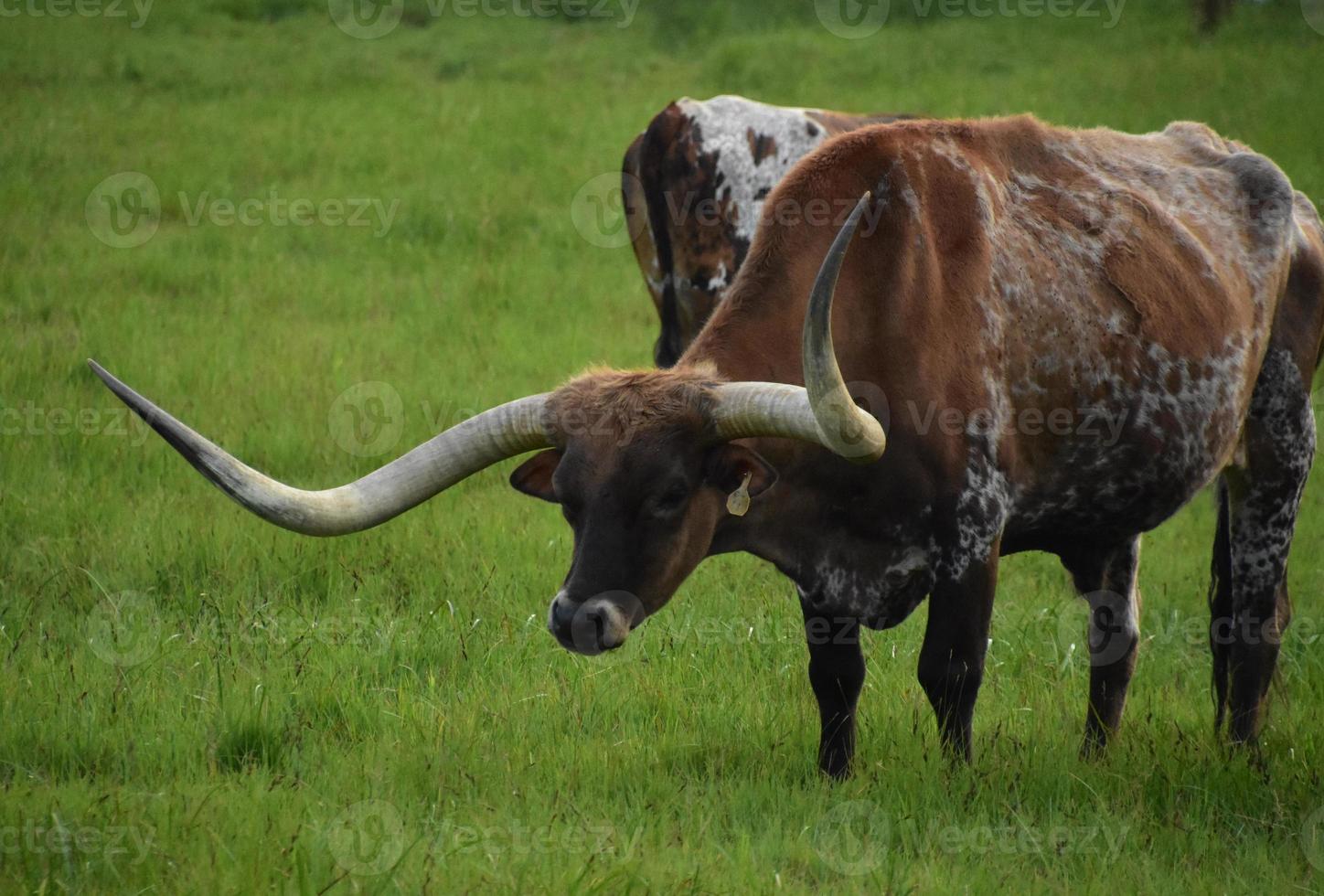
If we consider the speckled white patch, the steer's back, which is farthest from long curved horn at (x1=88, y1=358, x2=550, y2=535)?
the speckled white patch

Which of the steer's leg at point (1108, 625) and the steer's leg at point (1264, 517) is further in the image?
the steer's leg at point (1264, 517)

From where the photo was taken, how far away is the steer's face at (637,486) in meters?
4.03

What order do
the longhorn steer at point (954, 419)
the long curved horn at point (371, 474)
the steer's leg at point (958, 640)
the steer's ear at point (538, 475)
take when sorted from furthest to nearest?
the steer's leg at point (958, 640) → the steer's ear at point (538, 475) → the longhorn steer at point (954, 419) → the long curved horn at point (371, 474)

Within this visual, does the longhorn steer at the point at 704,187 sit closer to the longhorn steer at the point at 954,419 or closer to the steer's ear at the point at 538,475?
the longhorn steer at the point at 954,419

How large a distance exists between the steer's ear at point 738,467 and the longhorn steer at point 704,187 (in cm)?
464

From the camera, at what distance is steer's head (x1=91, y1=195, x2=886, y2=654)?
389 cm

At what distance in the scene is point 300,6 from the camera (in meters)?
21.9

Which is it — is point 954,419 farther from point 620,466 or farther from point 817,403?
point 620,466

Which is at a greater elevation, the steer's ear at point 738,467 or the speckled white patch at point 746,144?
the speckled white patch at point 746,144

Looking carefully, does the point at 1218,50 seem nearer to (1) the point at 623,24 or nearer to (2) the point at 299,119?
(1) the point at 623,24

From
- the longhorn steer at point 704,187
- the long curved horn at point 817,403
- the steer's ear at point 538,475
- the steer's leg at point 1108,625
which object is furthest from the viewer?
the longhorn steer at point 704,187

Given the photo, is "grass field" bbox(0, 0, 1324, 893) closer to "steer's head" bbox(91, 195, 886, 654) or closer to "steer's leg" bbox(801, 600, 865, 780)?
"steer's leg" bbox(801, 600, 865, 780)

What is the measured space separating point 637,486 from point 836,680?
128cm

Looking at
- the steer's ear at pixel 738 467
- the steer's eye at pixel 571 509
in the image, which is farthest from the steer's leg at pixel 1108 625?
the steer's eye at pixel 571 509
